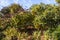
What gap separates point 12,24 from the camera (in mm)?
14359

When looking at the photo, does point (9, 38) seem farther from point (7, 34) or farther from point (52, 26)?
point (52, 26)

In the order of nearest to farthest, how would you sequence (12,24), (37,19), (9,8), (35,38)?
(35,38) → (37,19) → (12,24) → (9,8)

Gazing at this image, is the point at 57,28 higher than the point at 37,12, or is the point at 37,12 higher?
the point at 37,12

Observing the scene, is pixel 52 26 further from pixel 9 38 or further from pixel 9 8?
pixel 9 8

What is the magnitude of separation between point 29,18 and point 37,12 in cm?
70

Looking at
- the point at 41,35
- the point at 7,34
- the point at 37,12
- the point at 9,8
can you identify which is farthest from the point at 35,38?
the point at 9,8

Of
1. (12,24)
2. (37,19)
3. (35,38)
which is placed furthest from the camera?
(12,24)

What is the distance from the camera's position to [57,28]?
1281 cm

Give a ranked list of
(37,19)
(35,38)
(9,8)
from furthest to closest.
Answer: (9,8), (37,19), (35,38)

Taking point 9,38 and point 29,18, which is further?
point 29,18

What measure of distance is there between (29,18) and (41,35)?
5.54 ft

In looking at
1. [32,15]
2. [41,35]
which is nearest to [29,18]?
[32,15]

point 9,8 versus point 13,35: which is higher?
point 9,8

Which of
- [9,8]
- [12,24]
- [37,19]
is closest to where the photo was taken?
[37,19]
